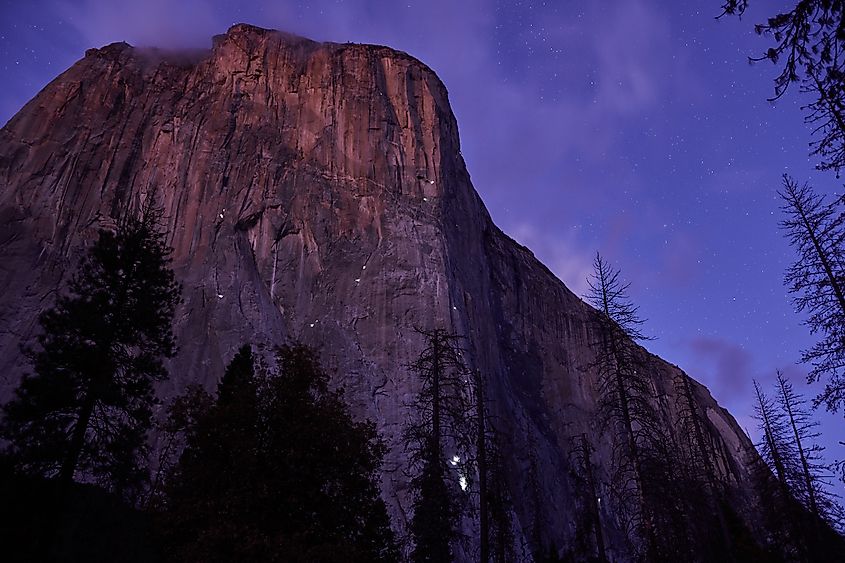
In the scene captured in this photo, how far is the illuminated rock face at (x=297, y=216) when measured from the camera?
134 feet

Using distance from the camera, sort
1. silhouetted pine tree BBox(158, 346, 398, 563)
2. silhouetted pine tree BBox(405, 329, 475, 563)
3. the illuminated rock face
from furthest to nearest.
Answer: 1. the illuminated rock face
2. silhouetted pine tree BBox(405, 329, 475, 563)
3. silhouetted pine tree BBox(158, 346, 398, 563)

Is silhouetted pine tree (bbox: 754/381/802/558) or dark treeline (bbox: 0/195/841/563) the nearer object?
dark treeline (bbox: 0/195/841/563)

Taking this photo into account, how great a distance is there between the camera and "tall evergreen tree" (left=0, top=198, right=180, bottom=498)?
14289 mm

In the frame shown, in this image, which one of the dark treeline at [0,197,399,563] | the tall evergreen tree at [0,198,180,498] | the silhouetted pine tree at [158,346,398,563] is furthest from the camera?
the tall evergreen tree at [0,198,180,498]

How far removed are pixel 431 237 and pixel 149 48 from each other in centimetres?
3783

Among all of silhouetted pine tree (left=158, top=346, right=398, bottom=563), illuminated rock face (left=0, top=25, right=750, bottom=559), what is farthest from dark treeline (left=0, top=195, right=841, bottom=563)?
illuminated rock face (left=0, top=25, right=750, bottom=559)

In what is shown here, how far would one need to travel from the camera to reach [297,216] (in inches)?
1889

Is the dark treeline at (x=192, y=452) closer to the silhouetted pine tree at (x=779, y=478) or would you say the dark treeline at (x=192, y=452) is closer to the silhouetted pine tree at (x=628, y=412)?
the silhouetted pine tree at (x=628, y=412)

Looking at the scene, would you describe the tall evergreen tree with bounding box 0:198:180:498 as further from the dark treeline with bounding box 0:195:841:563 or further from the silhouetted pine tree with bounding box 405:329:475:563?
the silhouetted pine tree with bounding box 405:329:475:563

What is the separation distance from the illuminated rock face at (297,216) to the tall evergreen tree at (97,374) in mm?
20387

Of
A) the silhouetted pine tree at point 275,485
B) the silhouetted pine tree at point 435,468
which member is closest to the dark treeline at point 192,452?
the silhouetted pine tree at point 275,485

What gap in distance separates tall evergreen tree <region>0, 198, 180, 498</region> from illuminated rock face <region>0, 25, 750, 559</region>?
20387 millimetres

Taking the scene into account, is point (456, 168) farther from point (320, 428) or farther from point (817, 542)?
point (320, 428)

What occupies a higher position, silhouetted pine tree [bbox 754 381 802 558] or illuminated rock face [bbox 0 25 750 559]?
illuminated rock face [bbox 0 25 750 559]
